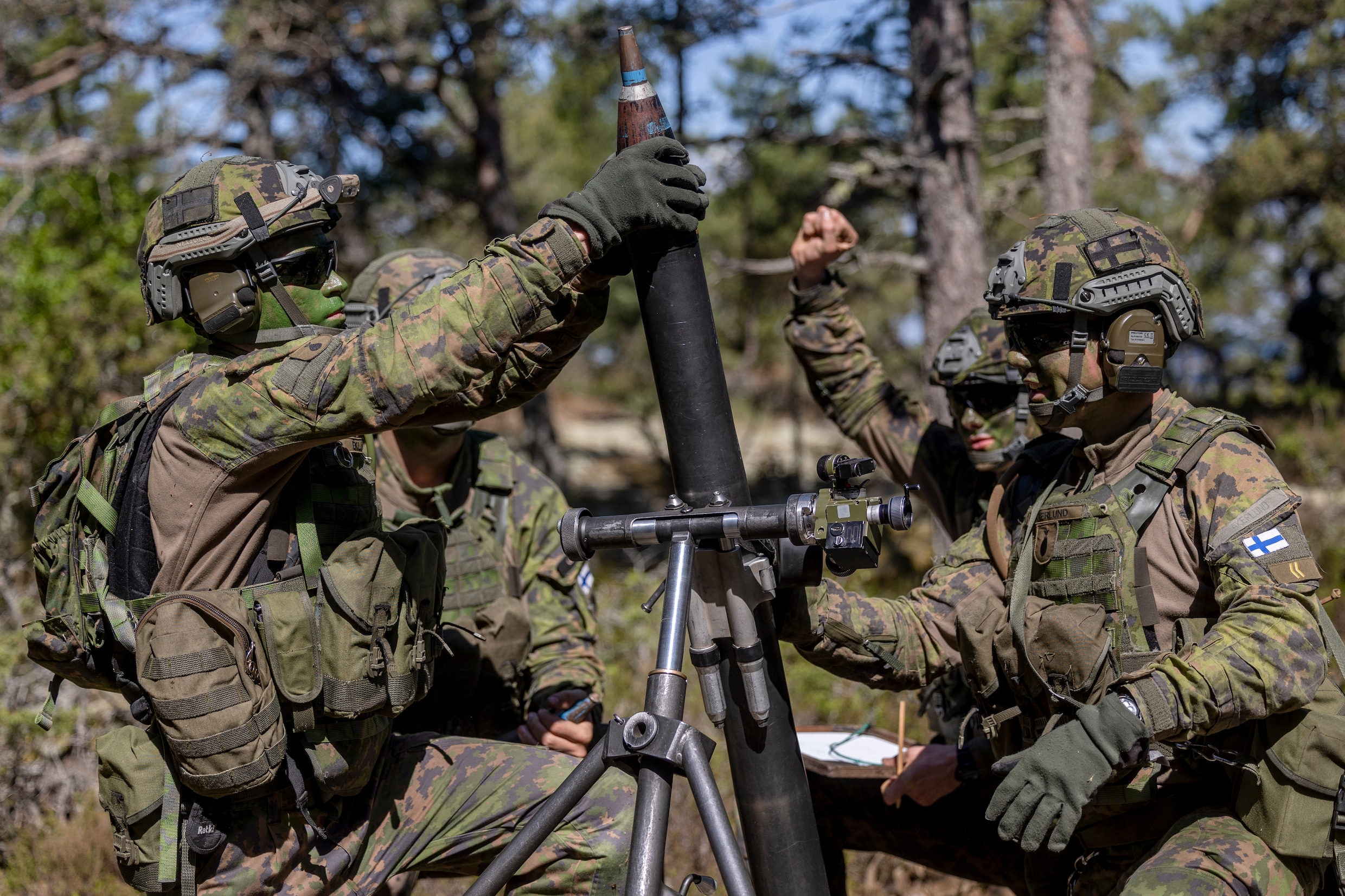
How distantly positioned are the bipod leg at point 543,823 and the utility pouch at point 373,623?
0.71m

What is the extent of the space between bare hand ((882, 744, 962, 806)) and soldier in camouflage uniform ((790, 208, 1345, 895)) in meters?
0.50

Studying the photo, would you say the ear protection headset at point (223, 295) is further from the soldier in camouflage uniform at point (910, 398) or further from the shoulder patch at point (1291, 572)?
the shoulder patch at point (1291, 572)

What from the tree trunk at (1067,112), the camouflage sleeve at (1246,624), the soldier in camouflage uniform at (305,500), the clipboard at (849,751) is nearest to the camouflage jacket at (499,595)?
the soldier in camouflage uniform at (305,500)

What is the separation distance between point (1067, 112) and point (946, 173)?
7.14 ft

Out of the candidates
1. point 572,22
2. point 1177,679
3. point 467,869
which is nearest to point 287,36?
point 572,22

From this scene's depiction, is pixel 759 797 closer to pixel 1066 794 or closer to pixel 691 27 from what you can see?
pixel 1066 794

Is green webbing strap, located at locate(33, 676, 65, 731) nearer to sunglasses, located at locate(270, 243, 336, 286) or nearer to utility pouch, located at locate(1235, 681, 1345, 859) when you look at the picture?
sunglasses, located at locate(270, 243, 336, 286)

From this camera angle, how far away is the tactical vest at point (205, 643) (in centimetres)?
292

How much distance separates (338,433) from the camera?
2.89m

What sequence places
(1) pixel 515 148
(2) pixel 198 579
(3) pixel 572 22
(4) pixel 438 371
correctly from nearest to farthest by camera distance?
(4) pixel 438 371 → (2) pixel 198 579 → (3) pixel 572 22 → (1) pixel 515 148

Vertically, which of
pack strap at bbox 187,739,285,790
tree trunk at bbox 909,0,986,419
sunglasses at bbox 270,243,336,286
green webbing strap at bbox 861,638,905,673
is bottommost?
pack strap at bbox 187,739,285,790

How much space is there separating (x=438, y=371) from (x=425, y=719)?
1.98 m

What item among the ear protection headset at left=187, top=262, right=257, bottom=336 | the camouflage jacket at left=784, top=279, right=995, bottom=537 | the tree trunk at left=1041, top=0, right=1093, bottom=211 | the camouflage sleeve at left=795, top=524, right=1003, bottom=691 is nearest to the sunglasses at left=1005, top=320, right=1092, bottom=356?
the camouflage sleeve at left=795, top=524, right=1003, bottom=691

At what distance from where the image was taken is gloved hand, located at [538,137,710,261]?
2725mm
